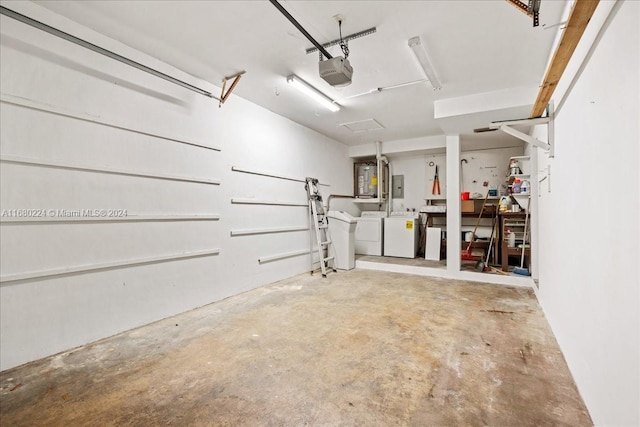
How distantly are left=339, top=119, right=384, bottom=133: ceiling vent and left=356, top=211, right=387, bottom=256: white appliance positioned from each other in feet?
6.66

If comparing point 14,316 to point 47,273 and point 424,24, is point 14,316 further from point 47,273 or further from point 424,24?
point 424,24

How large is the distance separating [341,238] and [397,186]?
107 inches

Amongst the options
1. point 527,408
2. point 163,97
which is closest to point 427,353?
point 527,408

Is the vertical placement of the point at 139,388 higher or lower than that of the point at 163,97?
lower

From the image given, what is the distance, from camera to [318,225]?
541 centimetres

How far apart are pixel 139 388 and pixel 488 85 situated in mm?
4676

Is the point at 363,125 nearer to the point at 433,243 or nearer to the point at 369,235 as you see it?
the point at 369,235

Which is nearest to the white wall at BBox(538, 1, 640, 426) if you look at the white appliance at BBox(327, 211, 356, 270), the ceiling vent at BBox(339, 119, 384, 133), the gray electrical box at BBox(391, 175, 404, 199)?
the ceiling vent at BBox(339, 119, 384, 133)

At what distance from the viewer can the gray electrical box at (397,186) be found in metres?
7.39

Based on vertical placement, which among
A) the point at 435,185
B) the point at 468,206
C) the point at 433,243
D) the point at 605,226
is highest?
the point at 435,185

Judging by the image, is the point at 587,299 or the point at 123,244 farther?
the point at 123,244

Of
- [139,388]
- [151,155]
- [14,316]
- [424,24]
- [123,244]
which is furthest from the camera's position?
Answer: [151,155]

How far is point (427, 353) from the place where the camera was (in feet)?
7.50

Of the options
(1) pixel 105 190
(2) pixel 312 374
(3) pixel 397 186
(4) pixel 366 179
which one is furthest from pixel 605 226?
(3) pixel 397 186
